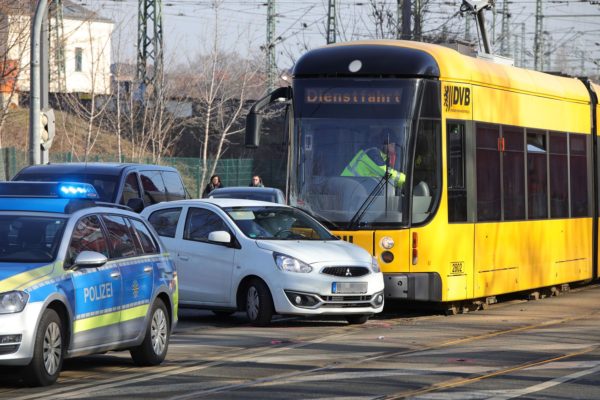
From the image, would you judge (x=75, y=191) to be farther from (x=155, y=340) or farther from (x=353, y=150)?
(x=353, y=150)

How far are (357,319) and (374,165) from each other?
199 cm

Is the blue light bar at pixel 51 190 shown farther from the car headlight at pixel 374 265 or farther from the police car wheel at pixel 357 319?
the police car wheel at pixel 357 319

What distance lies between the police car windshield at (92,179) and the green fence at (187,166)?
19687 millimetres

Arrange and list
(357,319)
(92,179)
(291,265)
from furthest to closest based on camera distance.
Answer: (92,179)
(357,319)
(291,265)

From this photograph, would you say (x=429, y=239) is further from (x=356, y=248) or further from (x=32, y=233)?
(x=32, y=233)

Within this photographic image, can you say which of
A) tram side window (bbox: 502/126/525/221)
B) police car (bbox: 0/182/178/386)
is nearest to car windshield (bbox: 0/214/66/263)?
police car (bbox: 0/182/178/386)

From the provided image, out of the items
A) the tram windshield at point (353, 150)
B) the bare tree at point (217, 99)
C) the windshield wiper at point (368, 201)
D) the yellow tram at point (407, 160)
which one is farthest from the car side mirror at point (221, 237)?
the bare tree at point (217, 99)

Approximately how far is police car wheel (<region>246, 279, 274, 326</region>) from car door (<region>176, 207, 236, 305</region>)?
1.09 feet

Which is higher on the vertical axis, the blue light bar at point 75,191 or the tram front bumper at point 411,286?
the blue light bar at point 75,191

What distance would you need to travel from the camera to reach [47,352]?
11086mm

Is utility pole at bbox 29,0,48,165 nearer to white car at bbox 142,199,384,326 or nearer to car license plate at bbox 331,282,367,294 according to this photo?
white car at bbox 142,199,384,326

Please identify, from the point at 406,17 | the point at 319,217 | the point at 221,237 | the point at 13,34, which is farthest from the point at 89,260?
the point at 406,17

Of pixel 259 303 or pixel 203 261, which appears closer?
pixel 259 303

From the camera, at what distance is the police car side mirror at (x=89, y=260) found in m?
11.5
